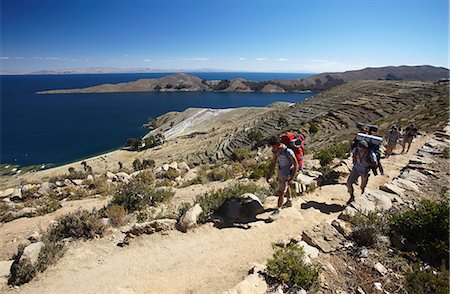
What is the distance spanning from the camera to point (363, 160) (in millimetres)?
6641

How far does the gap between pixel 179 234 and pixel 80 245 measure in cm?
213

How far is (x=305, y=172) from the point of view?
9484 mm

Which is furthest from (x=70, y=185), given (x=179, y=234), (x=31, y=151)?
(x=31, y=151)

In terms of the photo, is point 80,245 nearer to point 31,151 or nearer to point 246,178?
point 246,178

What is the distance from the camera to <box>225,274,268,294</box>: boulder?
3867 millimetres

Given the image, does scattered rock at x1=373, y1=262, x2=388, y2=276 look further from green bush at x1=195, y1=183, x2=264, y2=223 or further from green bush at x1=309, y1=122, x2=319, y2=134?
green bush at x1=309, y1=122, x2=319, y2=134

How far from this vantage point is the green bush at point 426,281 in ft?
11.4

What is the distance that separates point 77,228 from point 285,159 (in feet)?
16.6

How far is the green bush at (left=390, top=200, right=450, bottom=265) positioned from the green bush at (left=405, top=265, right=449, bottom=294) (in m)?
0.58

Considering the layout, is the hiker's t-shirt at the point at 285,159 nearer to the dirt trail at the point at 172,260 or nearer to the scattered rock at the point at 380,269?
the dirt trail at the point at 172,260

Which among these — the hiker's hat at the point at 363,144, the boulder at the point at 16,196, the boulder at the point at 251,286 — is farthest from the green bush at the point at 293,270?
the boulder at the point at 16,196

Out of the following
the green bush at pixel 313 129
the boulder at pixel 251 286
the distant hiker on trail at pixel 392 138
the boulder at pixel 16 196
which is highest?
the distant hiker on trail at pixel 392 138

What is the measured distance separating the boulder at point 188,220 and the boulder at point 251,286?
88.8 inches

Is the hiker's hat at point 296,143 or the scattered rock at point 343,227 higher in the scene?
the hiker's hat at point 296,143
